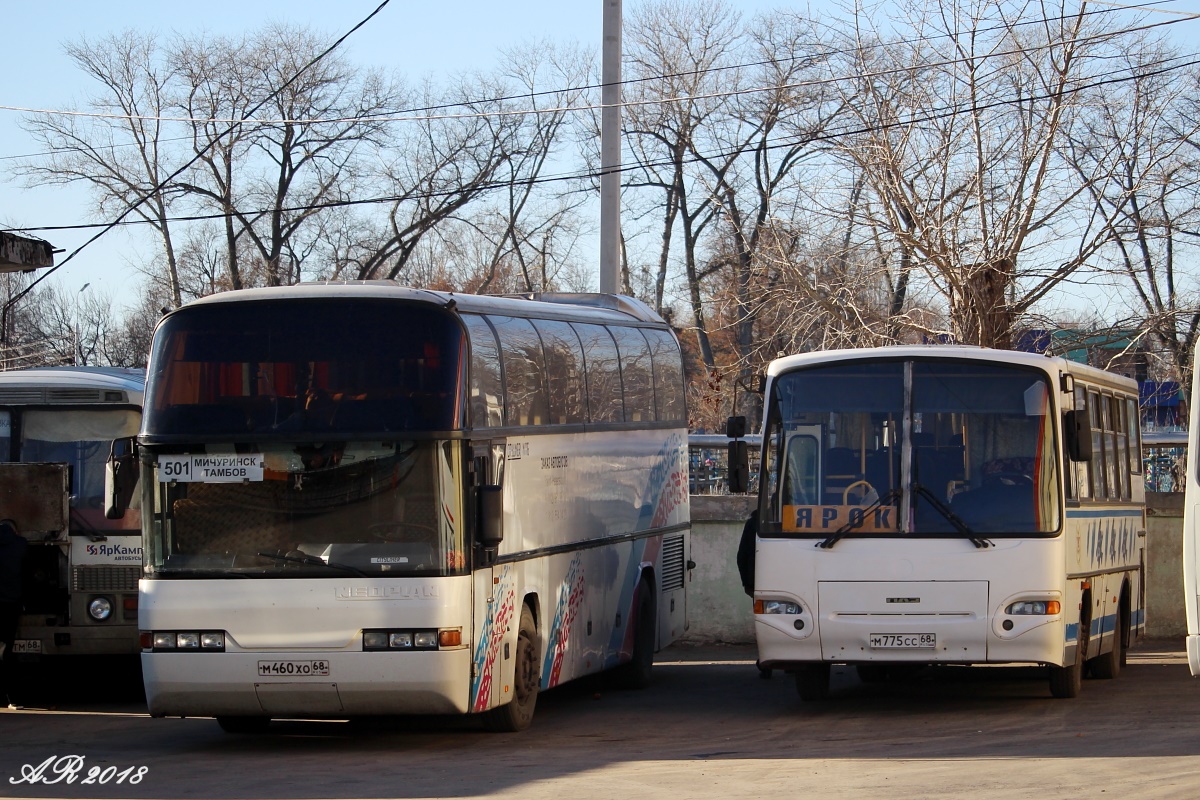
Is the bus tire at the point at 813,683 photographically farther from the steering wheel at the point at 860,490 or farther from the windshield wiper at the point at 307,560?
the windshield wiper at the point at 307,560

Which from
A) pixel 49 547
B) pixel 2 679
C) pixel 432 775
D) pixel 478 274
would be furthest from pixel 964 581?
pixel 478 274

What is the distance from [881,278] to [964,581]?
29.2ft

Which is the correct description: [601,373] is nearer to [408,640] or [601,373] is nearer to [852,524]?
[852,524]

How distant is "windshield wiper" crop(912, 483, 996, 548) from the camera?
38.9 feet

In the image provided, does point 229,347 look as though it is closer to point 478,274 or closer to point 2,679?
point 2,679

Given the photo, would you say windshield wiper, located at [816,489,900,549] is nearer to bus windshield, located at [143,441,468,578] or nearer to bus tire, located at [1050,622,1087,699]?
bus tire, located at [1050,622,1087,699]

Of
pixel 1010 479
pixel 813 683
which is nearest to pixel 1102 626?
pixel 1010 479

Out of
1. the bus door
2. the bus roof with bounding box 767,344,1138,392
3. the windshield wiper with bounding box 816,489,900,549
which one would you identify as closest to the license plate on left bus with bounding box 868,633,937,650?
the windshield wiper with bounding box 816,489,900,549

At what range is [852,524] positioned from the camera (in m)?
12.1

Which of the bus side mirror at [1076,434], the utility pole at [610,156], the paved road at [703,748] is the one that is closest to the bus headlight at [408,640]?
the paved road at [703,748]

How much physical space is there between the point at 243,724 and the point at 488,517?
2.82 meters

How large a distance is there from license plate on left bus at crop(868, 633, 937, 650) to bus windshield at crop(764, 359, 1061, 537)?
2.48 feet

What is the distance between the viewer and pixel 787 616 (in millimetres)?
12156

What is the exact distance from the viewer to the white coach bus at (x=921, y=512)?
38.8 ft
